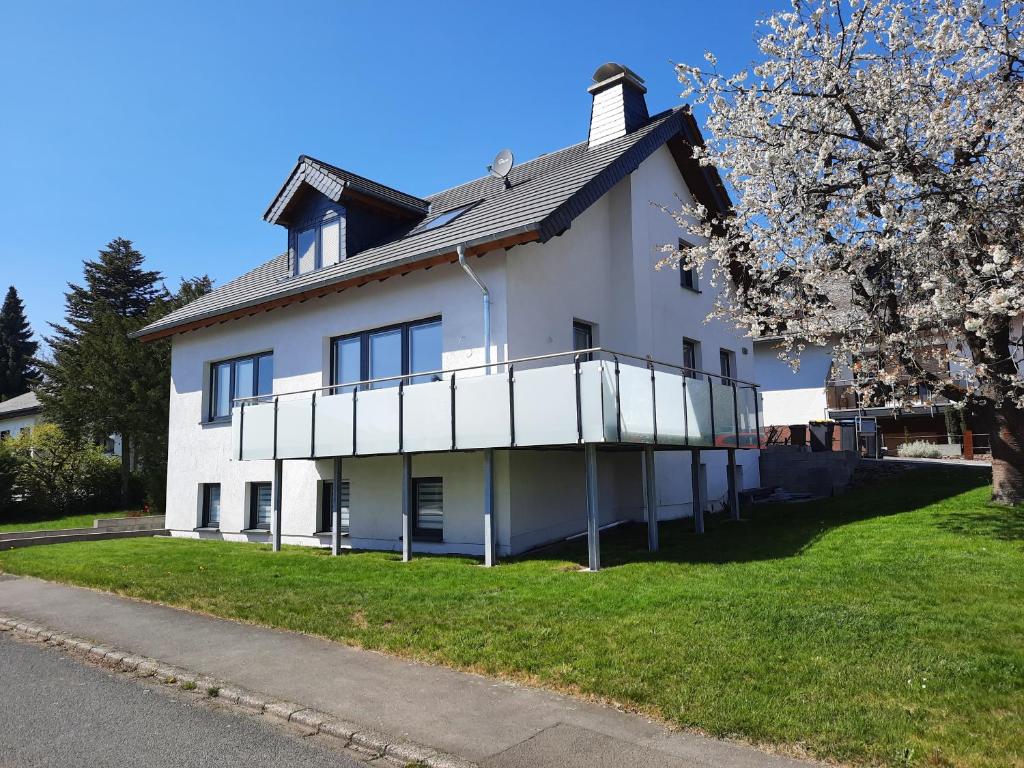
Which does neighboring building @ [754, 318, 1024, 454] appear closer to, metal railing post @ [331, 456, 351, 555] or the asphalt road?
metal railing post @ [331, 456, 351, 555]

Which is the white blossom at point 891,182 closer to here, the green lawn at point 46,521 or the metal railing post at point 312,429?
the metal railing post at point 312,429

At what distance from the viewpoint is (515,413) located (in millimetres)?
11773

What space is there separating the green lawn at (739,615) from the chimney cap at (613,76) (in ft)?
35.3

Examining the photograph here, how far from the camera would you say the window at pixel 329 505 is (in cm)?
1655

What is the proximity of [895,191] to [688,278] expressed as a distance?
272 inches

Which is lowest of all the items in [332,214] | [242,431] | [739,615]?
[739,615]

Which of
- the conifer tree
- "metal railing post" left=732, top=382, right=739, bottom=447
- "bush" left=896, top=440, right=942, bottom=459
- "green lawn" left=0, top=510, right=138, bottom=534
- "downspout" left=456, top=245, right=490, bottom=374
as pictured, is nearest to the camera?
"downspout" left=456, top=245, right=490, bottom=374

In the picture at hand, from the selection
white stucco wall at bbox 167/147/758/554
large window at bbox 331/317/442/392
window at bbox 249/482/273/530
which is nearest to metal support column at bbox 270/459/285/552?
white stucco wall at bbox 167/147/758/554

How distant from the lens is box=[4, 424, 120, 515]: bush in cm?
2700

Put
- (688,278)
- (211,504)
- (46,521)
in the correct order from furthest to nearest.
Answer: (46,521)
(211,504)
(688,278)

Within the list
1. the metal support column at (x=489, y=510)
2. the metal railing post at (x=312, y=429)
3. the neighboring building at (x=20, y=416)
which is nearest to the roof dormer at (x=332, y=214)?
the metal railing post at (x=312, y=429)

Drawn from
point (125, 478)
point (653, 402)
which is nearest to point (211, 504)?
point (125, 478)

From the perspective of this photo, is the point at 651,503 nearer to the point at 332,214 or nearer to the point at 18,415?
the point at 332,214

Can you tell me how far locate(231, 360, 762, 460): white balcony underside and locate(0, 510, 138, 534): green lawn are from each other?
482 inches
